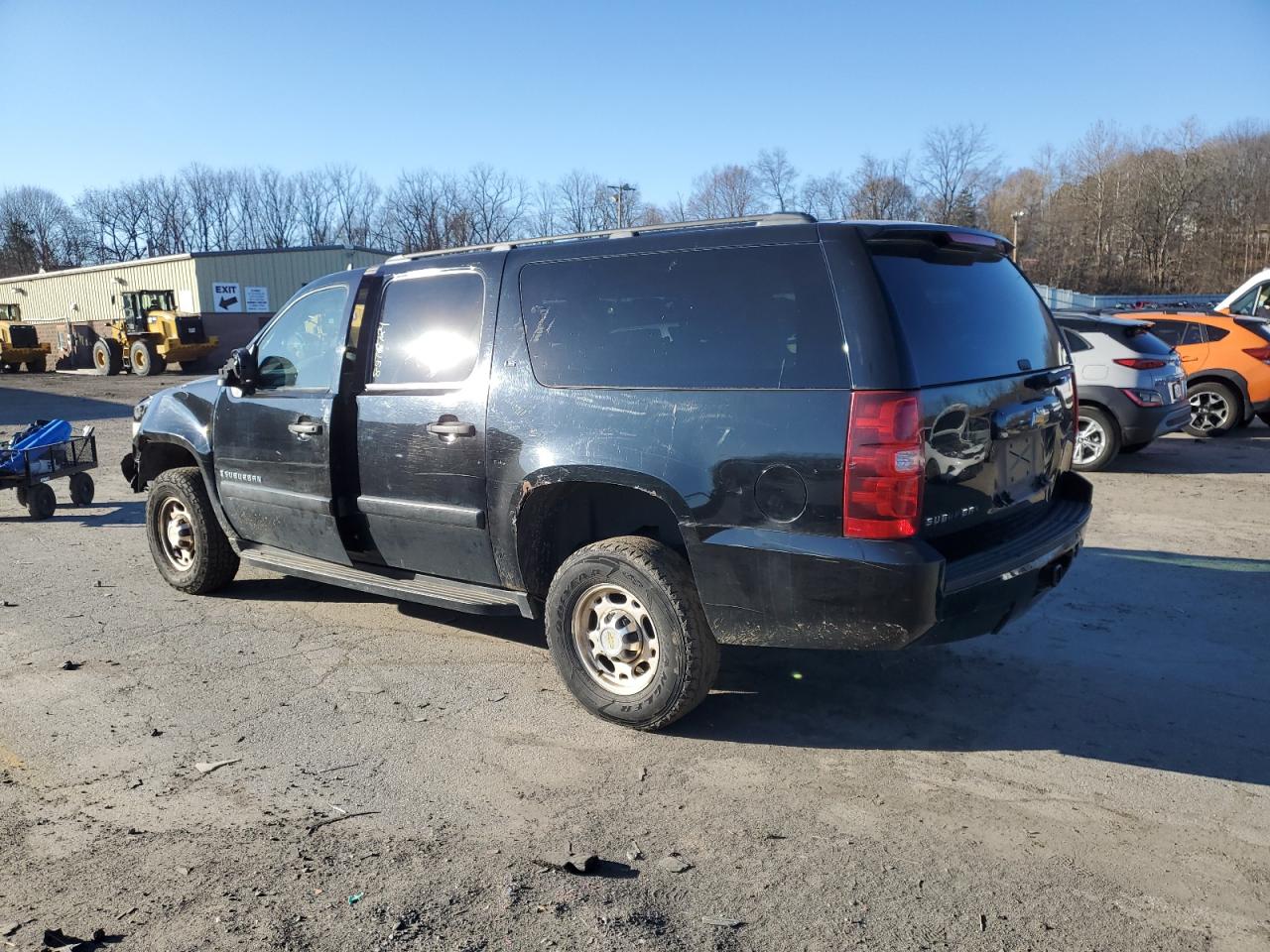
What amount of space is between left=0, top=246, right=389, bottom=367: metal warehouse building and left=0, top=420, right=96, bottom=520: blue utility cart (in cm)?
2957

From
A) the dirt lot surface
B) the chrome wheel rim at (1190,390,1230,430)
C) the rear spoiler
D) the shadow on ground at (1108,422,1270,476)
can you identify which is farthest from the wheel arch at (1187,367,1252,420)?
the rear spoiler

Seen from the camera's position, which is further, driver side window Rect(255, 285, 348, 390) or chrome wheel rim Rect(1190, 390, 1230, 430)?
chrome wheel rim Rect(1190, 390, 1230, 430)

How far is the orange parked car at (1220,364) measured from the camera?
1223 centimetres

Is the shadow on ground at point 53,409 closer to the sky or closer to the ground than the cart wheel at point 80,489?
closer to the ground

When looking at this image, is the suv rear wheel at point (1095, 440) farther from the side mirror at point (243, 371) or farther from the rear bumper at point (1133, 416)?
the side mirror at point (243, 371)

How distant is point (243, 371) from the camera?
18.3ft

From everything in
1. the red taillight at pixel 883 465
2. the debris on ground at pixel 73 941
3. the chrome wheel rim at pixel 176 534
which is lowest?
the debris on ground at pixel 73 941

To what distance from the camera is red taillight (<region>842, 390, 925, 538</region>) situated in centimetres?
335

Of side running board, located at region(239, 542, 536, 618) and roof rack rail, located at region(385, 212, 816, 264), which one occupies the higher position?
roof rack rail, located at region(385, 212, 816, 264)

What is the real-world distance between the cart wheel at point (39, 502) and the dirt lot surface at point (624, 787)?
12.4ft

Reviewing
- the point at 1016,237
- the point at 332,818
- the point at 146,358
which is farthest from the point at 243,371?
the point at 1016,237

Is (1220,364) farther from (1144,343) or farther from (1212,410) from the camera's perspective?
(1144,343)

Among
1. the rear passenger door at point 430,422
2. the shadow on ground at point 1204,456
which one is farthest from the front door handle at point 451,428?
the shadow on ground at point 1204,456

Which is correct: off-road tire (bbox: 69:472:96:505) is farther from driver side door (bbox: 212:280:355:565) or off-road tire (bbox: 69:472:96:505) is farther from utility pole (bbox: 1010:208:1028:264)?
utility pole (bbox: 1010:208:1028:264)
